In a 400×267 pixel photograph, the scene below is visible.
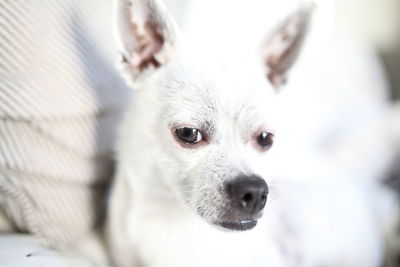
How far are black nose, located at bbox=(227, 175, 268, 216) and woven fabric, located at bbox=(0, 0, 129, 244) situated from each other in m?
0.39

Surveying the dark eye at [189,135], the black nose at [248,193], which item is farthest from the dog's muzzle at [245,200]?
the dark eye at [189,135]

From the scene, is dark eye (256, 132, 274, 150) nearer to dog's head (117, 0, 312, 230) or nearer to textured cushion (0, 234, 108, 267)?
dog's head (117, 0, 312, 230)

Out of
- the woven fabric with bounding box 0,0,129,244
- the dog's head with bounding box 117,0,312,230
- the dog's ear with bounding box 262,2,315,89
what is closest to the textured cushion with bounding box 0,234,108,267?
the woven fabric with bounding box 0,0,129,244

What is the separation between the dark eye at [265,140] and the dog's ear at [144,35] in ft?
0.98

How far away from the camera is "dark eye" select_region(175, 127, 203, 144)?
2.66ft

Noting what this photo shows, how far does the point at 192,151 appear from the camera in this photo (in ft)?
2.68

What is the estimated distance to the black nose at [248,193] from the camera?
2.43 feet

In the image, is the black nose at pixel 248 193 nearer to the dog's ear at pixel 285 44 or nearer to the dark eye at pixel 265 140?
the dark eye at pixel 265 140

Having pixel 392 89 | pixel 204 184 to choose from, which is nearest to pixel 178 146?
pixel 204 184

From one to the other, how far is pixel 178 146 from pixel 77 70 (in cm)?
31

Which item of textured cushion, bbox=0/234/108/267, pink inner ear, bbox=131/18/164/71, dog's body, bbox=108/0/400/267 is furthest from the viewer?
pink inner ear, bbox=131/18/164/71

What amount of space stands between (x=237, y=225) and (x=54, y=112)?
0.47 metres

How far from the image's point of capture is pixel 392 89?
2514 millimetres

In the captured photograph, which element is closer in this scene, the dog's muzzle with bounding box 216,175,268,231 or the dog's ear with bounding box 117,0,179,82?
the dog's muzzle with bounding box 216,175,268,231
